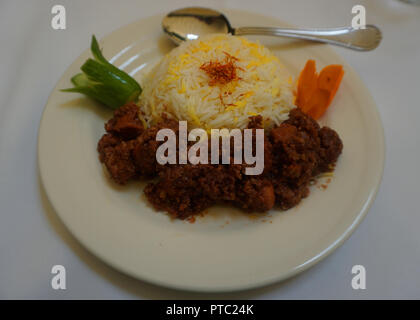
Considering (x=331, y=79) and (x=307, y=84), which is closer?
(x=331, y=79)

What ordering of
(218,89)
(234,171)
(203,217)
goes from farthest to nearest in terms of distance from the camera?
(218,89)
(203,217)
(234,171)

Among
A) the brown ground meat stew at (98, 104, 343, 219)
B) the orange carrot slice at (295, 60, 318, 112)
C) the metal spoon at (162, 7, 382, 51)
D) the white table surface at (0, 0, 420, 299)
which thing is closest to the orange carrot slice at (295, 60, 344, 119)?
the orange carrot slice at (295, 60, 318, 112)

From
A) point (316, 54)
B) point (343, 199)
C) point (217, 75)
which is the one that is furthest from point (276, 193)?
point (316, 54)

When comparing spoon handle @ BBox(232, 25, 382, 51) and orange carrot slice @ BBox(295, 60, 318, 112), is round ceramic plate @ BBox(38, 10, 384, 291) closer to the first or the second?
orange carrot slice @ BBox(295, 60, 318, 112)

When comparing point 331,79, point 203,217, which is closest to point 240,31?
point 331,79

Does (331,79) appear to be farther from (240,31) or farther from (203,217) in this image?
(203,217)

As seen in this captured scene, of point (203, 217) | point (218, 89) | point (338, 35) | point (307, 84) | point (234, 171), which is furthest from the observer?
point (338, 35)

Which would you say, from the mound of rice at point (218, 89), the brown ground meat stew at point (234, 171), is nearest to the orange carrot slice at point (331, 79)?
the mound of rice at point (218, 89)
